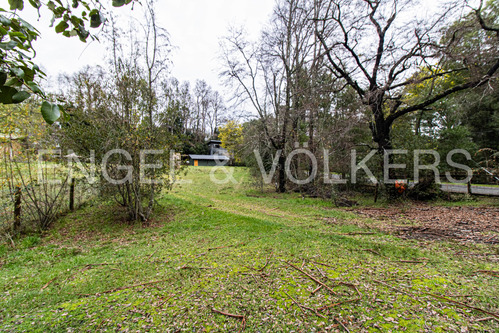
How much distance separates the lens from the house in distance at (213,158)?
114ft

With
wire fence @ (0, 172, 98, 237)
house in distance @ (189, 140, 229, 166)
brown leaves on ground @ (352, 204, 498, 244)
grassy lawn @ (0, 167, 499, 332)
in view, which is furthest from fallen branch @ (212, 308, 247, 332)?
house in distance @ (189, 140, 229, 166)

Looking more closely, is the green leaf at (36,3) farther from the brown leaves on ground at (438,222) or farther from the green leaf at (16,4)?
the brown leaves on ground at (438,222)

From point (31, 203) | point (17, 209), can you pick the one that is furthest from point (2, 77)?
point (31, 203)

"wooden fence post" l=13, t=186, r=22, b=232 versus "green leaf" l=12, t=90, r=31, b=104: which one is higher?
"green leaf" l=12, t=90, r=31, b=104

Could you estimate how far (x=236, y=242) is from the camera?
443 centimetres

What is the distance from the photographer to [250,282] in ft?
9.18

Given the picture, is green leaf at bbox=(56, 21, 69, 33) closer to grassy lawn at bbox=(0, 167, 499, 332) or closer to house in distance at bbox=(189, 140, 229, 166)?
grassy lawn at bbox=(0, 167, 499, 332)

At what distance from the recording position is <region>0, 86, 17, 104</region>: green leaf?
0.75 metres

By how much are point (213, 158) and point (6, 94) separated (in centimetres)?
3761

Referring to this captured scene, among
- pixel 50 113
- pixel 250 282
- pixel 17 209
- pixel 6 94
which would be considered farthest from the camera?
pixel 17 209

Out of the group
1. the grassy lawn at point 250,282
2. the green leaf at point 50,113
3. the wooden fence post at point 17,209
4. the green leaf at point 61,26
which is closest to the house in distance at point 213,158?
the wooden fence post at point 17,209

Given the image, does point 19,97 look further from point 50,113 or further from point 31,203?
point 31,203

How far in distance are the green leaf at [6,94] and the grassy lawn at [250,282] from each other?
6.86ft

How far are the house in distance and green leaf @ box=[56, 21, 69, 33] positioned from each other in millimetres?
30457
